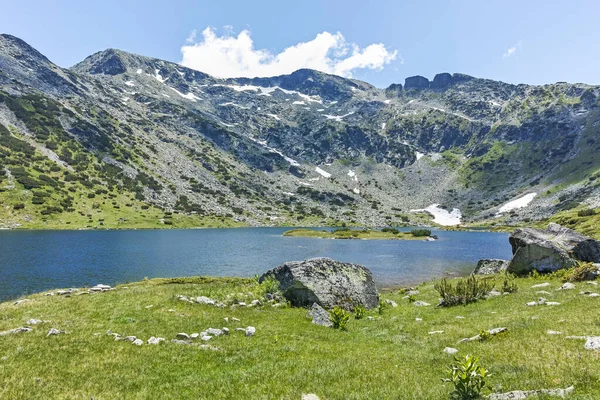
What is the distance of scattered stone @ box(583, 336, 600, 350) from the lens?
12328 millimetres

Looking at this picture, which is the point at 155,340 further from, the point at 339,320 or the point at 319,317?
the point at 339,320

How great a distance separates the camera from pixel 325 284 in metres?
30.3

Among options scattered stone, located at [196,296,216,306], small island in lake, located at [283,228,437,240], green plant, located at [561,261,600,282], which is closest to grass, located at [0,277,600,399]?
scattered stone, located at [196,296,216,306]

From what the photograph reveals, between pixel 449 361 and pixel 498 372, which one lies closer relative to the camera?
pixel 498 372

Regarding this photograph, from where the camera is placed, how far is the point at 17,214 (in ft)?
479

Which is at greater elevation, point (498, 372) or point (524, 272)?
point (498, 372)

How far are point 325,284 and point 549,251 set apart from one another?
87.1 ft

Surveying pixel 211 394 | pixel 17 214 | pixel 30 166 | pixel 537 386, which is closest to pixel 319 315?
pixel 211 394

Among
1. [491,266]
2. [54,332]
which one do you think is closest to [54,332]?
[54,332]

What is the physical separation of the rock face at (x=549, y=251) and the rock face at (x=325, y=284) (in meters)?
20.3

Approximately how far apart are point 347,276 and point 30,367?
2366 cm

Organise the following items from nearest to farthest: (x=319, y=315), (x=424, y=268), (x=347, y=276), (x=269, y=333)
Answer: (x=269, y=333), (x=319, y=315), (x=347, y=276), (x=424, y=268)

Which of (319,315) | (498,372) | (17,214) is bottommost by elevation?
(17,214)

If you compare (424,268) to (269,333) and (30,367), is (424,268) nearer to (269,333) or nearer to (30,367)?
(269,333)
